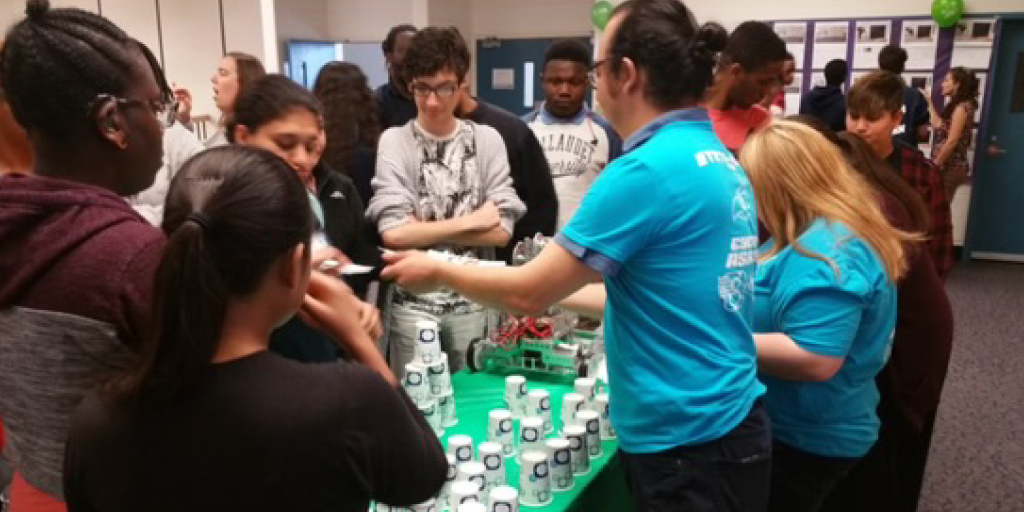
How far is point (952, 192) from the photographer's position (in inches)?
247

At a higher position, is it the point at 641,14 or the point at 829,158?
the point at 641,14

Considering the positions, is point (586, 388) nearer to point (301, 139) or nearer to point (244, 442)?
point (301, 139)

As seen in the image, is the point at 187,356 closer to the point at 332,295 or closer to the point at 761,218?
the point at 332,295

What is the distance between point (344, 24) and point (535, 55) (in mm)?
2217

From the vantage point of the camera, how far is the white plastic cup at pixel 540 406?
1772 mm

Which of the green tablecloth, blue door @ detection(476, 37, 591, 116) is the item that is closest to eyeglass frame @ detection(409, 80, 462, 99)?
the green tablecloth

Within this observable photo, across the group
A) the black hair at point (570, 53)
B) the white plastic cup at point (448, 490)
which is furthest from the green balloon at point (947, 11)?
the white plastic cup at point (448, 490)

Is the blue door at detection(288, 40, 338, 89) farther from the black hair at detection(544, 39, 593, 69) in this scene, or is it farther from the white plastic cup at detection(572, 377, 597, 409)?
the white plastic cup at detection(572, 377, 597, 409)

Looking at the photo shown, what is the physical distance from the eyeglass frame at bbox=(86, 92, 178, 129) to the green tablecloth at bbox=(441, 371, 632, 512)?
0.94 meters

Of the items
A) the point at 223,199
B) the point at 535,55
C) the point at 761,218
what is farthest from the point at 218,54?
the point at 223,199

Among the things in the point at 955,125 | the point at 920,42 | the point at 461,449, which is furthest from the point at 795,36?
the point at 461,449

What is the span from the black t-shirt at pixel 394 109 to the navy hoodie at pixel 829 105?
3004mm

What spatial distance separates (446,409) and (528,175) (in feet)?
3.86

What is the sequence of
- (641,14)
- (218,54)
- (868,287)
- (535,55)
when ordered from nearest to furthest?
(641,14) < (868,287) < (218,54) < (535,55)
